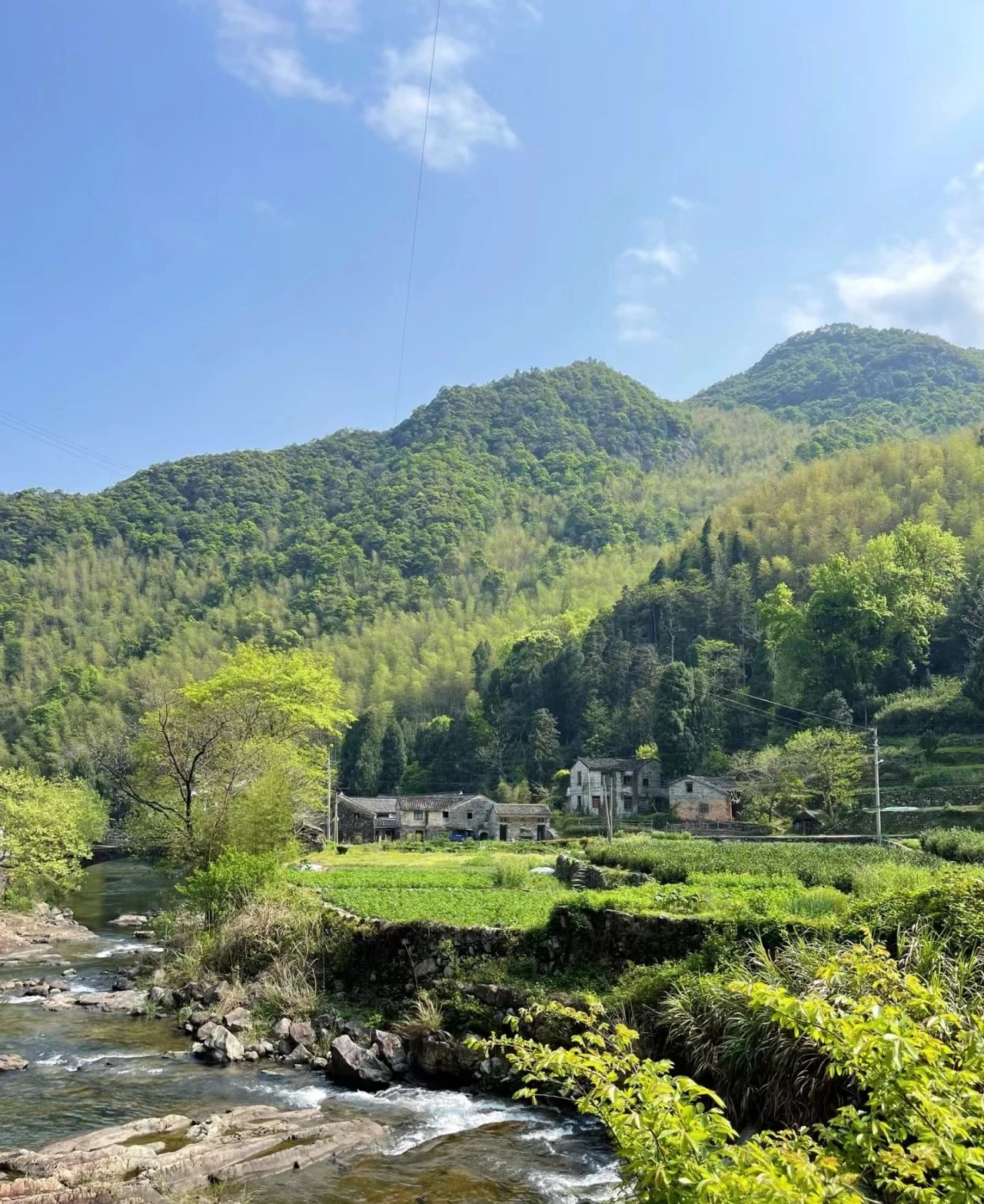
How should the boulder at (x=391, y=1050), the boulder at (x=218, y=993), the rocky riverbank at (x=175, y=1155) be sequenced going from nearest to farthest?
the rocky riverbank at (x=175, y=1155) < the boulder at (x=391, y=1050) < the boulder at (x=218, y=993)

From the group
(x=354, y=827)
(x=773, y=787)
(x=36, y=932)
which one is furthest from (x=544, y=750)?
(x=36, y=932)

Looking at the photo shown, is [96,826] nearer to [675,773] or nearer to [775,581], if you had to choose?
[675,773]

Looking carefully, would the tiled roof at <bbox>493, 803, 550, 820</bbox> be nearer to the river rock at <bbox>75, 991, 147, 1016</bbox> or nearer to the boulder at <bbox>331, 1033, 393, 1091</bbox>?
the river rock at <bbox>75, 991, 147, 1016</bbox>

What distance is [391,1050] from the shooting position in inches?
652

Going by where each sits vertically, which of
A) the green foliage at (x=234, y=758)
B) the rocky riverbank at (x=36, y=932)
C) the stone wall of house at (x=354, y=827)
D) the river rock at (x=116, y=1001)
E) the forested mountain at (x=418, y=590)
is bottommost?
the stone wall of house at (x=354, y=827)

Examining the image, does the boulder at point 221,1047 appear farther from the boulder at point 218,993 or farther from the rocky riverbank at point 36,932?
the rocky riverbank at point 36,932

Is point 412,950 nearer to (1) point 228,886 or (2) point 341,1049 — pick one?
(2) point 341,1049

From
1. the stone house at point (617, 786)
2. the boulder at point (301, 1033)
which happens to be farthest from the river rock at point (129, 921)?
the stone house at point (617, 786)

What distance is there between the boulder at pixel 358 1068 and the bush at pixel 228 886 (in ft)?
30.1

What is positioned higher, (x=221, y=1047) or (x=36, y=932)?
(x=221, y=1047)

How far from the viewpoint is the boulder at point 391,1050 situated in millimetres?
16297

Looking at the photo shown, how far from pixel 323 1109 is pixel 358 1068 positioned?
1.33m

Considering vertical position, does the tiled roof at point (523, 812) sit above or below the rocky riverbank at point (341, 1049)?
below

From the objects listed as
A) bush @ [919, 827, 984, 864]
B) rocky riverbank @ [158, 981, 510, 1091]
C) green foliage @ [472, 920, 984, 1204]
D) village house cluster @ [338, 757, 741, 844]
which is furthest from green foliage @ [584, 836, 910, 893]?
village house cluster @ [338, 757, 741, 844]
